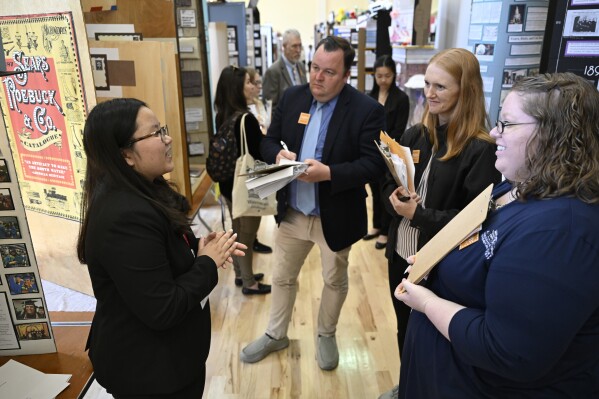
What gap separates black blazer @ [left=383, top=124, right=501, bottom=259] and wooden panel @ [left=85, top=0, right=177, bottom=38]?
1.86 meters

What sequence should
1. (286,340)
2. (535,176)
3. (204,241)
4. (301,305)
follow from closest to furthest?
1. (535,176)
2. (204,241)
3. (286,340)
4. (301,305)

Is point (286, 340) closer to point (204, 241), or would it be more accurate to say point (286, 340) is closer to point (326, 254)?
point (326, 254)

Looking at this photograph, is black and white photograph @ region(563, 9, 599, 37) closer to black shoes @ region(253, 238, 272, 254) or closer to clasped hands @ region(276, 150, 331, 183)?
clasped hands @ region(276, 150, 331, 183)

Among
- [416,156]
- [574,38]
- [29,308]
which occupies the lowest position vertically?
[29,308]

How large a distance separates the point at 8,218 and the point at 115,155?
603 millimetres

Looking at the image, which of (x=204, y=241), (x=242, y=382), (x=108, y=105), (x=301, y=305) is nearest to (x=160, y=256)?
(x=204, y=241)

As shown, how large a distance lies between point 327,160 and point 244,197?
0.76 m

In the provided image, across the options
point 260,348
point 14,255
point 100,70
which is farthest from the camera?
point 260,348

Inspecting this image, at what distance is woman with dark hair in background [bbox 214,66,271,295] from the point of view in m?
2.58

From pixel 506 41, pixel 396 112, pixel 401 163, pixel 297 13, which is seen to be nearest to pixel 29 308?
pixel 401 163

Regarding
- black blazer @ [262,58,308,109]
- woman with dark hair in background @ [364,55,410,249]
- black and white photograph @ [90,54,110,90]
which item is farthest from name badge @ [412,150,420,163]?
black blazer @ [262,58,308,109]

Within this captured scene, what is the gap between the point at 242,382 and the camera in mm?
2287

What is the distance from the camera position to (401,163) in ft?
5.21

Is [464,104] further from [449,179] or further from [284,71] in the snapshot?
[284,71]
